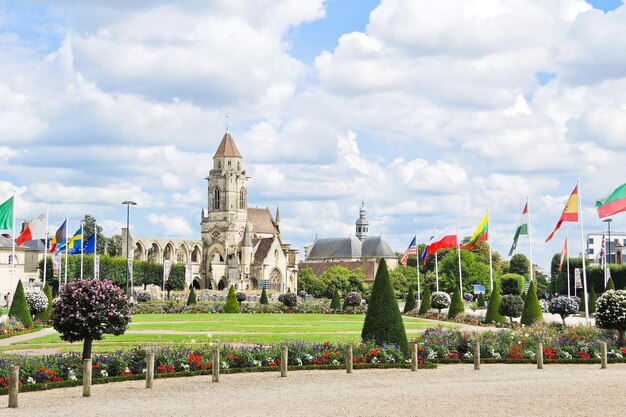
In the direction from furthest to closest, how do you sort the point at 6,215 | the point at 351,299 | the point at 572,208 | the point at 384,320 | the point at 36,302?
the point at 351,299 → the point at 36,302 → the point at 6,215 → the point at 572,208 → the point at 384,320

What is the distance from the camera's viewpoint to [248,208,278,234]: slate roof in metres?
158

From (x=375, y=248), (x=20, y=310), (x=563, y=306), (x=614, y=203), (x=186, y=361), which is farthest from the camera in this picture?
(x=375, y=248)

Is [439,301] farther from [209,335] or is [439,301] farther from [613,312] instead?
[613,312]

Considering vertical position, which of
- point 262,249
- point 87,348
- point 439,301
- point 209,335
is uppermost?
point 262,249

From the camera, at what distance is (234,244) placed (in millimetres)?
143125

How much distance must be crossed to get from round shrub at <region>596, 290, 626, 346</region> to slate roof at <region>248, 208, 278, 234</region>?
129m

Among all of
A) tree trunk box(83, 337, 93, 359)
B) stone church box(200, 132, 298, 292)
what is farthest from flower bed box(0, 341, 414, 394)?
stone church box(200, 132, 298, 292)

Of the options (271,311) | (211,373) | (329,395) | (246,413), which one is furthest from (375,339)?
(271,311)

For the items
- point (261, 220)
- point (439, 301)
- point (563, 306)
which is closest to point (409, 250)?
point (439, 301)

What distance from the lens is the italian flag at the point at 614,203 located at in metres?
35.0

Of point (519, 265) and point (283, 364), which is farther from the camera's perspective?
point (519, 265)

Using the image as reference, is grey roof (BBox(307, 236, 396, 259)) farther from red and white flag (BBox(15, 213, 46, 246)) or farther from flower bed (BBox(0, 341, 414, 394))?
flower bed (BBox(0, 341, 414, 394))

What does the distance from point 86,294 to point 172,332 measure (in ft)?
54.8

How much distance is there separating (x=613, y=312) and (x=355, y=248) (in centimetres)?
15160
